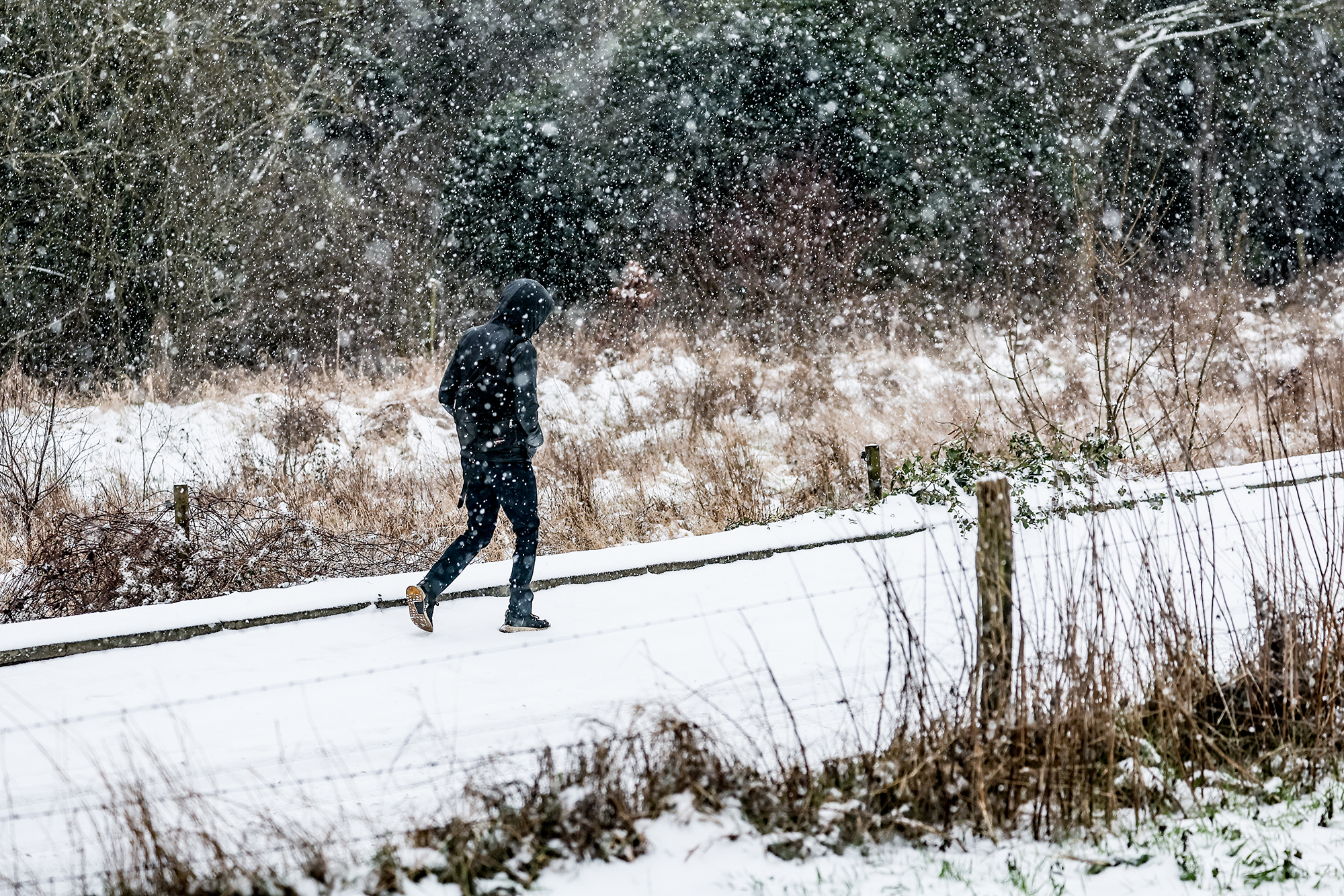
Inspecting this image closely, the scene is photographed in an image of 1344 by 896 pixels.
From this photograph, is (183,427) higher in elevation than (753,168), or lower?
lower

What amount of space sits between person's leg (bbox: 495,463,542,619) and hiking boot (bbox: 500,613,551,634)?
0.04 feet

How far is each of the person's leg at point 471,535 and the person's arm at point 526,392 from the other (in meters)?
0.33

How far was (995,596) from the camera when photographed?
384 centimetres

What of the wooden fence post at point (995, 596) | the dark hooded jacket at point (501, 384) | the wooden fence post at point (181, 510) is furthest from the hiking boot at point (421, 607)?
the wooden fence post at point (995, 596)

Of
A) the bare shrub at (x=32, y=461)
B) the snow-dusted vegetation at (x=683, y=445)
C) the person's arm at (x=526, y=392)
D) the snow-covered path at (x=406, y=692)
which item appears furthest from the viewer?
the bare shrub at (x=32, y=461)

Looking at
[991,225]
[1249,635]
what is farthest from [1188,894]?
[991,225]

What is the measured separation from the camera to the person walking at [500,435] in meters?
5.70

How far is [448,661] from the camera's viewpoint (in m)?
5.66

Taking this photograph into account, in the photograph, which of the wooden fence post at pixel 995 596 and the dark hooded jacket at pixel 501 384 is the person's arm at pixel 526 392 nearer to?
the dark hooded jacket at pixel 501 384

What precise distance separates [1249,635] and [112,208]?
1708cm

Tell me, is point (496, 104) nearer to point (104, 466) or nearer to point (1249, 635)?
point (104, 466)

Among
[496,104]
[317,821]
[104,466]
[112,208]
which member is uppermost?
[496,104]

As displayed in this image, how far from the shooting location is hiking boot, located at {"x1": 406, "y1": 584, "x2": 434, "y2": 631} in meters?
6.01

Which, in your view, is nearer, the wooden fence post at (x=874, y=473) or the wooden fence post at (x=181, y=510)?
the wooden fence post at (x=181, y=510)
